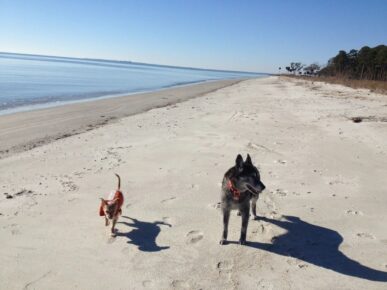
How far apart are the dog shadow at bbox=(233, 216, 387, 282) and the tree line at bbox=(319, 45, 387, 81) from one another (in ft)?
163

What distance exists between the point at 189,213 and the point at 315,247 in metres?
1.97

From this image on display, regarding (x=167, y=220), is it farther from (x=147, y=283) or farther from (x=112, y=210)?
(x=147, y=283)

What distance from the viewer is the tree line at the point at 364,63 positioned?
2167 inches

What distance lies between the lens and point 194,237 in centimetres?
551

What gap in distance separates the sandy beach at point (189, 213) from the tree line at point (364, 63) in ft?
151

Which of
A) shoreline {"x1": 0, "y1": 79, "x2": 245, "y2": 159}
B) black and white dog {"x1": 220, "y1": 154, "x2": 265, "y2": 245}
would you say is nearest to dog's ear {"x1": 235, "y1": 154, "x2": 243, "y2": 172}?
black and white dog {"x1": 220, "y1": 154, "x2": 265, "y2": 245}

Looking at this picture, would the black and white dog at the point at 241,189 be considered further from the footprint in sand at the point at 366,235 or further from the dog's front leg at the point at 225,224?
the footprint in sand at the point at 366,235

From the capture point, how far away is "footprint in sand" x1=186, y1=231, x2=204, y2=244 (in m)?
5.38

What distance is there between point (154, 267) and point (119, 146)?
21.7 feet

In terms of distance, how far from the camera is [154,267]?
4.69 m

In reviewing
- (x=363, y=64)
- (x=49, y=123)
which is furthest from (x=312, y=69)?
(x=49, y=123)

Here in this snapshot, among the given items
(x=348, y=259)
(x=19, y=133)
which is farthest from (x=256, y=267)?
(x=19, y=133)

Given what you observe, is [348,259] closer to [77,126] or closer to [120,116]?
[77,126]

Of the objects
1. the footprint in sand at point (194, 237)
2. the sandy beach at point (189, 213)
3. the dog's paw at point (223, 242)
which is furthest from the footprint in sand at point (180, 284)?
the dog's paw at point (223, 242)
